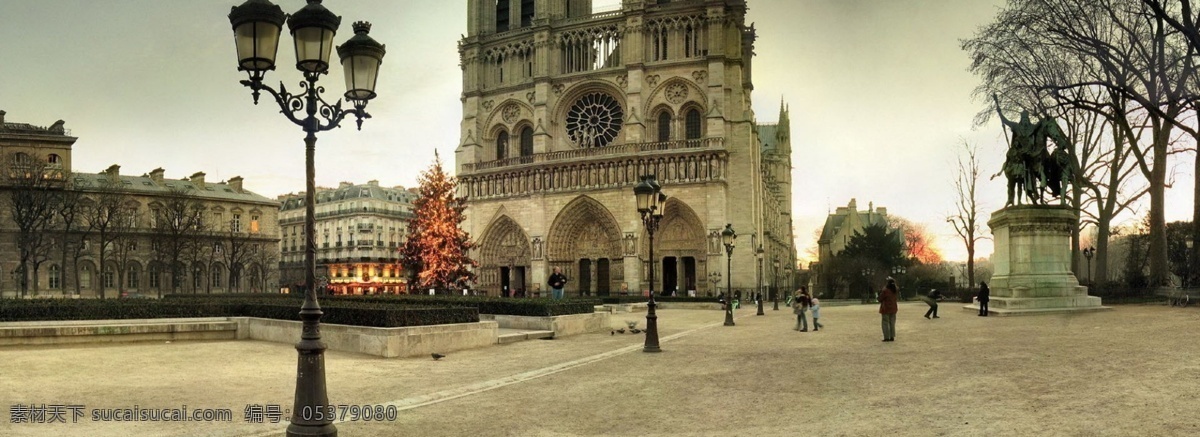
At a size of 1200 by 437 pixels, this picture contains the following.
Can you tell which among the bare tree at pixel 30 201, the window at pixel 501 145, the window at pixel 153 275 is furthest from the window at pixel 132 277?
the window at pixel 501 145

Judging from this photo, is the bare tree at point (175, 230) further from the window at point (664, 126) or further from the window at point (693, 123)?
the window at point (693, 123)

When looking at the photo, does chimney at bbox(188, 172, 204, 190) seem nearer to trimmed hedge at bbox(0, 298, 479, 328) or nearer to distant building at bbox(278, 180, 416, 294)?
distant building at bbox(278, 180, 416, 294)

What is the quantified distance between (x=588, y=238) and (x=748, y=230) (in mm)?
11745

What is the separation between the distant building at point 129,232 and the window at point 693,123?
1355 inches

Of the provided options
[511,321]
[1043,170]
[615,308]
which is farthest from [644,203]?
[615,308]

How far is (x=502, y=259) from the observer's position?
185 ft

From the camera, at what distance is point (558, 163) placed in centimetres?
5206

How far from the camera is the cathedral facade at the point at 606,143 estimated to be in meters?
49.1

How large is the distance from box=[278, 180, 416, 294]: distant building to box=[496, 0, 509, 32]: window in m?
32.3

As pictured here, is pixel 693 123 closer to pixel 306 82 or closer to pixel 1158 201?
pixel 1158 201

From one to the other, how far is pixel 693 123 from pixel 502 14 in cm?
1875

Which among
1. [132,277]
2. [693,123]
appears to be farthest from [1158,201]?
[132,277]

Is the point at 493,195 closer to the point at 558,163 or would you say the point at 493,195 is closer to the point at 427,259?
the point at 558,163

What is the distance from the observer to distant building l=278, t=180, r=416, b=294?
83312 mm
